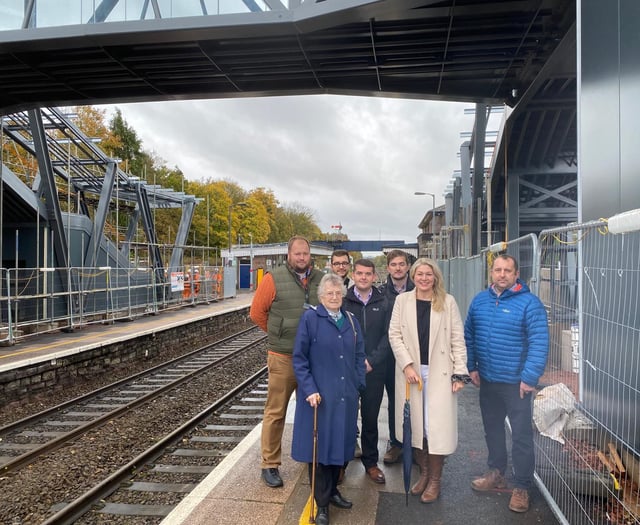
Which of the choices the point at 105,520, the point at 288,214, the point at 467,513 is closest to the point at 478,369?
the point at 467,513

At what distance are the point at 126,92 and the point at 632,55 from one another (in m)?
12.6

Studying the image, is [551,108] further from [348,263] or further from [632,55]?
[348,263]

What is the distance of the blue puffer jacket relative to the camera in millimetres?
3641

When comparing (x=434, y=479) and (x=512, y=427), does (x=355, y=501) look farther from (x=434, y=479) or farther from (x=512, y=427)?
(x=512, y=427)

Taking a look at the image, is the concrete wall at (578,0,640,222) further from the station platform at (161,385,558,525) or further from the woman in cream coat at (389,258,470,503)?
the station platform at (161,385,558,525)

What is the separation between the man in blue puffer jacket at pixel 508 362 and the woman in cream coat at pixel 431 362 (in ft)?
0.88

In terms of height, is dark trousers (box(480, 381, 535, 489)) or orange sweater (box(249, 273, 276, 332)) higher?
orange sweater (box(249, 273, 276, 332))

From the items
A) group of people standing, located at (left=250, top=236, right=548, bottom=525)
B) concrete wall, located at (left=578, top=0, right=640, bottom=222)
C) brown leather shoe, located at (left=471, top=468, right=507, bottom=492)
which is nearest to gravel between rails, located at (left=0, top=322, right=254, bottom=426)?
group of people standing, located at (left=250, top=236, right=548, bottom=525)

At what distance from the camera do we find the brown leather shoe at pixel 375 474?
412cm

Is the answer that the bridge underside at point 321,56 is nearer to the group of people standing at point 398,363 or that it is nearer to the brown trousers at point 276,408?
the group of people standing at point 398,363

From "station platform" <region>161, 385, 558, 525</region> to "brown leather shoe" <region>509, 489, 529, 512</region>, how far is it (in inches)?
1.6

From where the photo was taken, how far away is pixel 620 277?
284 centimetres

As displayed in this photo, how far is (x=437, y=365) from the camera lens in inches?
150

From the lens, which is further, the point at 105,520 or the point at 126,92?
the point at 126,92
